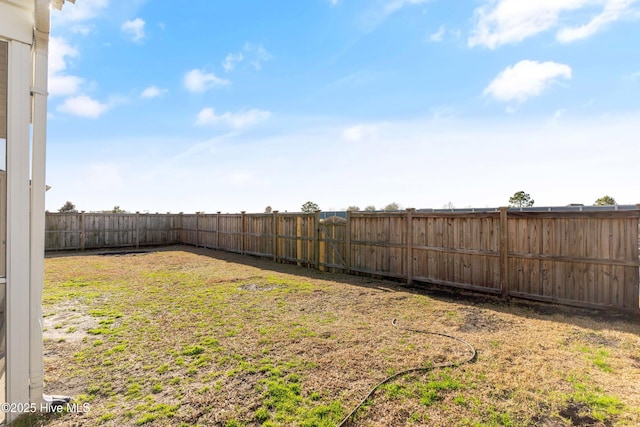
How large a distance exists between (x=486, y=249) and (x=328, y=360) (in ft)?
14.7

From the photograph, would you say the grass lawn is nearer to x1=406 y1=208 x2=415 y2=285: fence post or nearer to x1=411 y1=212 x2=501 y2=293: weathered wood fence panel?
x1=411 y1=212 x2=501 y2=293: weathered wood fence panel

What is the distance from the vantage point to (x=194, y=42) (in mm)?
8867

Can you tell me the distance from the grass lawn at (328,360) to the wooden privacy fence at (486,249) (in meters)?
0.50

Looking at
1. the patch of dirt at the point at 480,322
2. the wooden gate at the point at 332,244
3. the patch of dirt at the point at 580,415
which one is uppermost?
the wooden gate at the point at 332,244

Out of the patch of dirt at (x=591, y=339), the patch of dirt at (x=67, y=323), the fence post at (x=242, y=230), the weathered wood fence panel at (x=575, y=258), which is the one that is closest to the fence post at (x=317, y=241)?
the fence post at (x=242, y=230)

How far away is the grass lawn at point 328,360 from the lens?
2.32 m

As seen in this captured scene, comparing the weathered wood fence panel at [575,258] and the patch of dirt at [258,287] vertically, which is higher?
the weathered wood fence panel at [575,258]

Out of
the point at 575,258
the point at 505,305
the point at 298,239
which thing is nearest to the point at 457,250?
the point at 505,305

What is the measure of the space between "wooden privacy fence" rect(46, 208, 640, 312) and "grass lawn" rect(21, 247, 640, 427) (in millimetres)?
496

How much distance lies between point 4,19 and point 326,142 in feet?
35.3

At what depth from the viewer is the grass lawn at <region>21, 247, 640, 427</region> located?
7.63 feet

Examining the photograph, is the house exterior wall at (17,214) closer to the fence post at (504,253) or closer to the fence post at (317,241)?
the fence post at (504,253)

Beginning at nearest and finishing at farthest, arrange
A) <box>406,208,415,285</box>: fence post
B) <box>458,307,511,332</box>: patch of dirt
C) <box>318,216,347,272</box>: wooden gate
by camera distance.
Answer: <box>458,307,511,332</box>: patch of dirt, <box>406,208,415,285</box>: fence post, <box>318,216,347,272</box>: wooden gate

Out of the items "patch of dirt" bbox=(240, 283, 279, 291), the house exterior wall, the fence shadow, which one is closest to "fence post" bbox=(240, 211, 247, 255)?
the fence shadow
